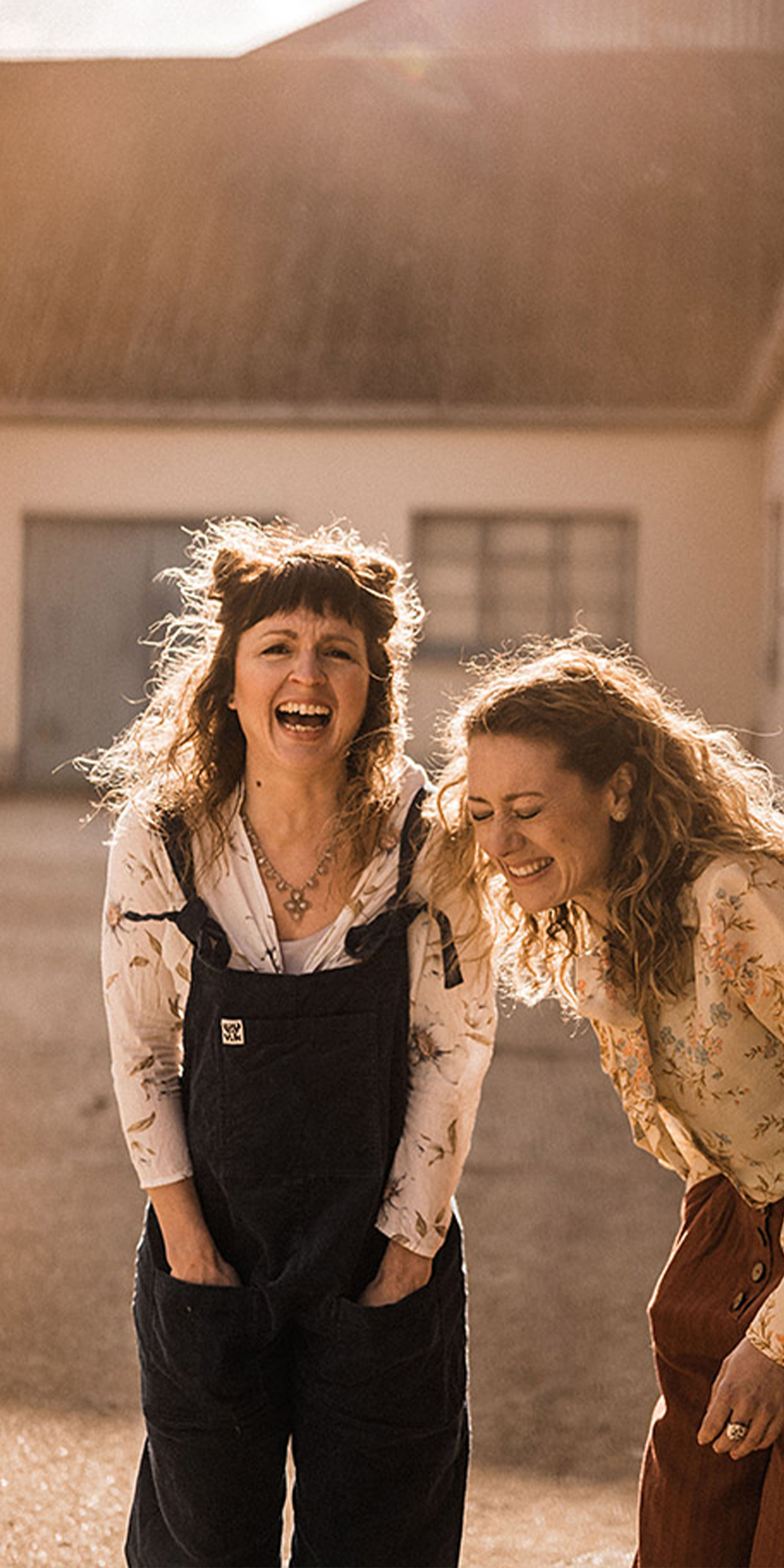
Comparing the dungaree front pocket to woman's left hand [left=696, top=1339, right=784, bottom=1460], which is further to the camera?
the dungaree front pocket

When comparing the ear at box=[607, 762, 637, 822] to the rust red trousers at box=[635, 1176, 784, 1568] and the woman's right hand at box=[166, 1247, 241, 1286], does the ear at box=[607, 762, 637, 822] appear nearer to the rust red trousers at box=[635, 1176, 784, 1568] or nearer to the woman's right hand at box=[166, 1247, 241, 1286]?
the rust red trousers at box=[635, 1176, 784, 1568]

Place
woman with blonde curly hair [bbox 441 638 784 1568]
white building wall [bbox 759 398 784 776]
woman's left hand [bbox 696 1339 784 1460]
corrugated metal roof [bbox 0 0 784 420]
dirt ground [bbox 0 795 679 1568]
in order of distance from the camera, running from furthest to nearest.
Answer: corrugated metal roof [bbox 0 0 784 420] < white building wall [bbox 759 398 784 776] < dirt ground [bbox 0 795 679 1568] < woman with blonde curly hair [bbox 441 638 784 1568] < woman's left hand [bbox 696 1339 784 1460]

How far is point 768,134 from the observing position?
13.7 meters

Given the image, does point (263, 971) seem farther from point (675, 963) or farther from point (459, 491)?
point (459, 491)

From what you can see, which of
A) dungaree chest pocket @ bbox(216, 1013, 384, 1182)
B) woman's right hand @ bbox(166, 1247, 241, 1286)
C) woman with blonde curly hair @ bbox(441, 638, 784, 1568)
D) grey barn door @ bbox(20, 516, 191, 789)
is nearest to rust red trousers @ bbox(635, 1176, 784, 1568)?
woman with blonde curly hair @ bbox(441, 638, 784, 1568)

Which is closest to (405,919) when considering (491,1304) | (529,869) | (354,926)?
(354,926)

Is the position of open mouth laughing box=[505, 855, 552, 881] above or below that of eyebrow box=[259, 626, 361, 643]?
below

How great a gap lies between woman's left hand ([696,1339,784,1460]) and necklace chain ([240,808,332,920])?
702 millimetres

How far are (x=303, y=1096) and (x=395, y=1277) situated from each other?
0.24 metres

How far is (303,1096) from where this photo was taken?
6.22ft

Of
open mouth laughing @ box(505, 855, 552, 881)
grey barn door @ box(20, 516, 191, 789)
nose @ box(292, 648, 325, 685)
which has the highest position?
grey barn door @ box(20, 516, 191, 789)

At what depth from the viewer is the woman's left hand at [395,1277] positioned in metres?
1.91

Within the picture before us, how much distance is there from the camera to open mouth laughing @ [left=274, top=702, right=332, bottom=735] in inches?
76.1

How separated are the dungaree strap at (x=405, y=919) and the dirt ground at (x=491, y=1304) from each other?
1.17 metres
